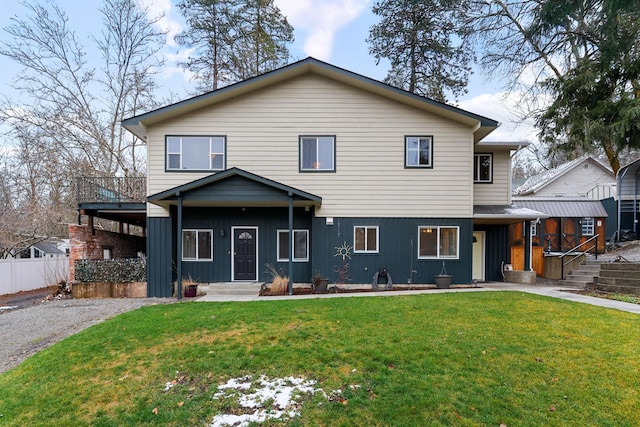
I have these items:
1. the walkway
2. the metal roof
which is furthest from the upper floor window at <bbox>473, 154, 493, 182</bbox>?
the metal roof

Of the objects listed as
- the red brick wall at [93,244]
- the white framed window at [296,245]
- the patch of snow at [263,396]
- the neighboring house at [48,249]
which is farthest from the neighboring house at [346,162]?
the neighboring house at [48,249]

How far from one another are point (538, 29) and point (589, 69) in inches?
480

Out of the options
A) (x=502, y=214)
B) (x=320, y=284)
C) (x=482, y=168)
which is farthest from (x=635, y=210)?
(x=320, y=284)

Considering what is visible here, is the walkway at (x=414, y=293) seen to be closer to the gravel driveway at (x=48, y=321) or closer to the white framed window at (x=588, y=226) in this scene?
the gravel driveway at (x=48, y=321)

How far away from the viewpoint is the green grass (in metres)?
3.49

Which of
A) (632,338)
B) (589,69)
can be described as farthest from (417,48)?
(632,338)

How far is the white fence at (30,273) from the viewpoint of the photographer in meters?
13.7

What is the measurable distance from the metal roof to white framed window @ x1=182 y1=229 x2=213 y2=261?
1505 centimetres

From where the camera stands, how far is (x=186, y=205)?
37.8 feet

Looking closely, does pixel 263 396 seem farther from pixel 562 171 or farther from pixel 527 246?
pixel 562 171

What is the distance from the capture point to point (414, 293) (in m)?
9.68

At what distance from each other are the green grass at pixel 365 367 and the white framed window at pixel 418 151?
5.70 meters

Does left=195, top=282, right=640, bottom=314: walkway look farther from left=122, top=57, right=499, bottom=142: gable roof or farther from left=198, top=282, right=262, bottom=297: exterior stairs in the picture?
left=122, top=57, right=499, bottom=142: gable roof

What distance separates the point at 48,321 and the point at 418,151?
11556mm
